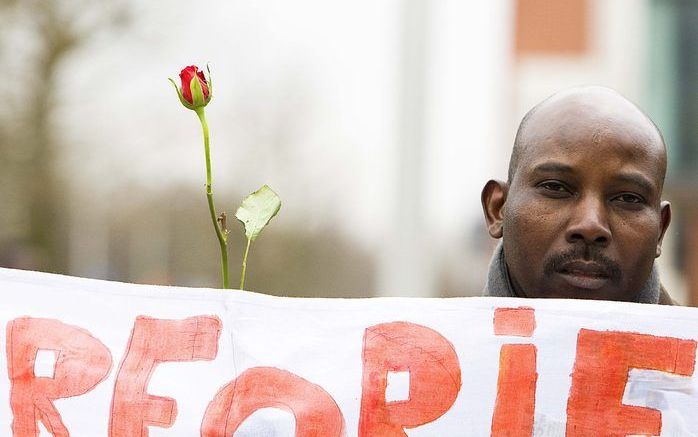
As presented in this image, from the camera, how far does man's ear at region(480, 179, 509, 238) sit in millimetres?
1943

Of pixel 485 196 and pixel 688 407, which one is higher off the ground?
pixel 485 196

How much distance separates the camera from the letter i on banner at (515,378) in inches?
68.0

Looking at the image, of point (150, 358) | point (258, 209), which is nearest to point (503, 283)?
point (258, 209)

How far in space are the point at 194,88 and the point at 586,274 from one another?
0.54 metres

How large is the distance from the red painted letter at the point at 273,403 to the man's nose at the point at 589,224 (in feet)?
1.21

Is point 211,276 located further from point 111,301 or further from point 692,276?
point 111,301


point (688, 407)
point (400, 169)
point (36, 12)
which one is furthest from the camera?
point (36, 12)

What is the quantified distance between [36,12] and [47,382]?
5280 mm

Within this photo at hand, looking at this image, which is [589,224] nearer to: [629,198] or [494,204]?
[629,198]

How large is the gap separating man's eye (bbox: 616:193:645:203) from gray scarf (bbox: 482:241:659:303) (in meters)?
0.11

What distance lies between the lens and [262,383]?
1.78m

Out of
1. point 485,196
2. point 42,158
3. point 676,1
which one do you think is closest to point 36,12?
point 42,158

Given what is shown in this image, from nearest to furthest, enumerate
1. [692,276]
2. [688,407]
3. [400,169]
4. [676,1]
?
[688,407]
[400,169]
[692,276]
[676,1]

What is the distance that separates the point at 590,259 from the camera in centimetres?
175
